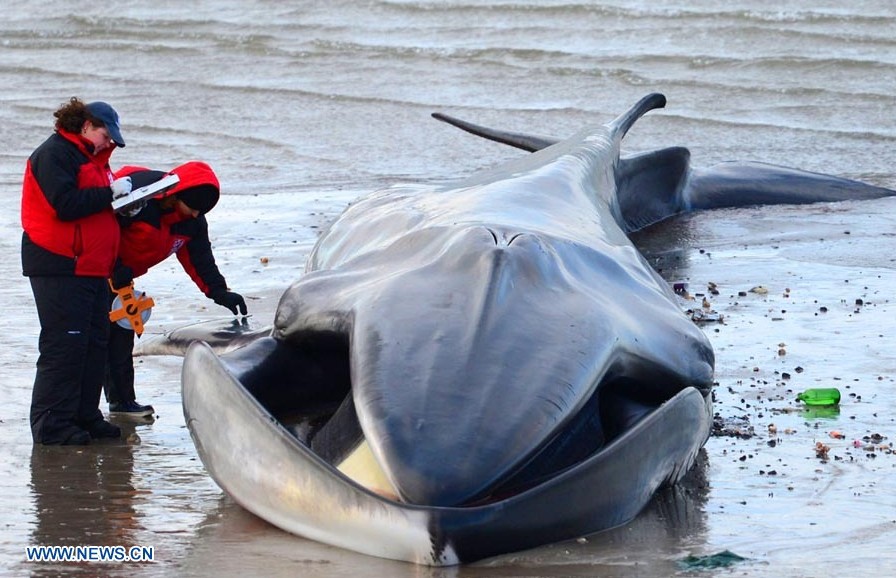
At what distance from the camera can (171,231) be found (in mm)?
8938

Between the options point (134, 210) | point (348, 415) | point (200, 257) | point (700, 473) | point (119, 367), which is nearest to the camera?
point (348, 415)

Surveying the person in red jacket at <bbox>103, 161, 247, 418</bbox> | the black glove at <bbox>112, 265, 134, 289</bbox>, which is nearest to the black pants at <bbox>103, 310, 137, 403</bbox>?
the person in red jacket at <bbox>103, 161, 247, 418</bbox>

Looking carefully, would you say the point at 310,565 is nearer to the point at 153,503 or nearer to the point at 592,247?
the point at 153,503

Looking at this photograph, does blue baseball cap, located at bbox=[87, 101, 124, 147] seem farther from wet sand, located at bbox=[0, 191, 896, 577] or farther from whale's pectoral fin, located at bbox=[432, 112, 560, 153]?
whale's pectoral fin, located at bbox=[432, 112, 560, 153]

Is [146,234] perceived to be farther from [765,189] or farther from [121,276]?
[765,189]

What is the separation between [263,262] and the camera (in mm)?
13156

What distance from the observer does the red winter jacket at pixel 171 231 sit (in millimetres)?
8742

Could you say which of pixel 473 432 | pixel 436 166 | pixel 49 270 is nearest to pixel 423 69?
pixel 436 166

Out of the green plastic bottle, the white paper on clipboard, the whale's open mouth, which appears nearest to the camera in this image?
the whale's open mouth

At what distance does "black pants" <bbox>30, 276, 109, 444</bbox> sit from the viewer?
811cm

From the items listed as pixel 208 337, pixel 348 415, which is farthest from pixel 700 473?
pixel 208 337

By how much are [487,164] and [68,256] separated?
11.8 meters

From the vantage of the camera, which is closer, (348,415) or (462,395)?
(462,395)

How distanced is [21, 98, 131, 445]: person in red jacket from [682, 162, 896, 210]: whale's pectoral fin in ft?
27.9
